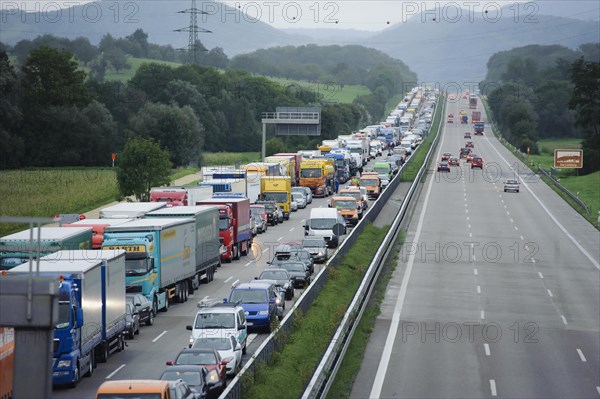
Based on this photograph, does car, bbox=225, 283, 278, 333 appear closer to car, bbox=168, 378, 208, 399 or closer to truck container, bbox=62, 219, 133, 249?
truck container, bbox=62, 219, 133, 249

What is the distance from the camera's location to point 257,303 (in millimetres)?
36719

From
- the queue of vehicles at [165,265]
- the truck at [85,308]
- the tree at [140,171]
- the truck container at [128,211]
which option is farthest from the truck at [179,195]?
the truck at [85,308]

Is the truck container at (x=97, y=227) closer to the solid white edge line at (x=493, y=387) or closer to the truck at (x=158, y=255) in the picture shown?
the truck at (x=158, y=255)

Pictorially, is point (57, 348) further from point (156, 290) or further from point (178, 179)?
point (178, 179)

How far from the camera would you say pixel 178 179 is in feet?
Result: 340

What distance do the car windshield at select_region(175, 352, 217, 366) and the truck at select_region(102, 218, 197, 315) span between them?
10045mm

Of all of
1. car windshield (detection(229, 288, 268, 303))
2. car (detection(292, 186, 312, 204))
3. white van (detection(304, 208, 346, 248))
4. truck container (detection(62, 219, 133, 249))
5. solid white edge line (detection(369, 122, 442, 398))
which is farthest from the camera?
car (detection(292, 186, 312, 204))

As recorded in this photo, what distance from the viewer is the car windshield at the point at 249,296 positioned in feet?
121

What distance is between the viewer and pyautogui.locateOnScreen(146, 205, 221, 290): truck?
4534cm

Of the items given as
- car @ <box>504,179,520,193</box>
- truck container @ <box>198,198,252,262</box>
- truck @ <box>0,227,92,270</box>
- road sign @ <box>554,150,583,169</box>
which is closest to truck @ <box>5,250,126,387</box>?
truck @ <box>0,227,92,270</box>

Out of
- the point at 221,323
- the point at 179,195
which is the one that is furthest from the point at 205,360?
the point at 179,195

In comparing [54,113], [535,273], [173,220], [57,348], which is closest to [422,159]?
[54,113]

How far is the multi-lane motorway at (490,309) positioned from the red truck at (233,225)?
24.7 feet

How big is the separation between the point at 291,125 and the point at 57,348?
99598 mm
